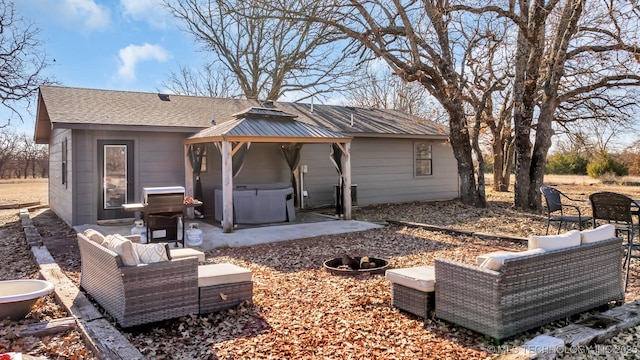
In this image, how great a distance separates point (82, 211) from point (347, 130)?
22.9 ft

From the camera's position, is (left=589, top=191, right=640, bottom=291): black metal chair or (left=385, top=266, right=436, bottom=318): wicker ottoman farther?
A: (left=589, top=191, right=640, bottom=291): black metal chair

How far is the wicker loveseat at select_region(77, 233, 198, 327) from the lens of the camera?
3.53 m

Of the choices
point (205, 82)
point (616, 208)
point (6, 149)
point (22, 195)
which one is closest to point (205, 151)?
point (616, 208)

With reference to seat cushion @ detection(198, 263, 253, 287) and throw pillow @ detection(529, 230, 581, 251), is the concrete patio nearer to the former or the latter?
seat cushion @ detection(198, 263, 253, 287)

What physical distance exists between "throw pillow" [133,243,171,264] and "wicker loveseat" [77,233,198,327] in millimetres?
132

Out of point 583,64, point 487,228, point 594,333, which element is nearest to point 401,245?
point 487,228

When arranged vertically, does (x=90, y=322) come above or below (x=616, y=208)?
below

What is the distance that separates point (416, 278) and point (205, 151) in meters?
7.79

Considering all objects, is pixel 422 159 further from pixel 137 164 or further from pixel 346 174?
pixel 137 164

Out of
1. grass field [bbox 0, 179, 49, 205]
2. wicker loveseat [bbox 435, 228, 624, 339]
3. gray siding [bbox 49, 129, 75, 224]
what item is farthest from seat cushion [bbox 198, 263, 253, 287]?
grass field [bbox 0, 179, 49, 205]

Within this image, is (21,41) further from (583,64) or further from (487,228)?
(583,64)

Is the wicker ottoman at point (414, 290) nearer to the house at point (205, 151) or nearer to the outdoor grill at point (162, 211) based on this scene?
the outdoor grill at point (162, 211)

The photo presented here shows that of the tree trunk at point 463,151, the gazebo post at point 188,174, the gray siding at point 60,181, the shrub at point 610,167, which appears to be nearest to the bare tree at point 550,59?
the tree trunk at point 463,151

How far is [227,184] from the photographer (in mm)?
8055
